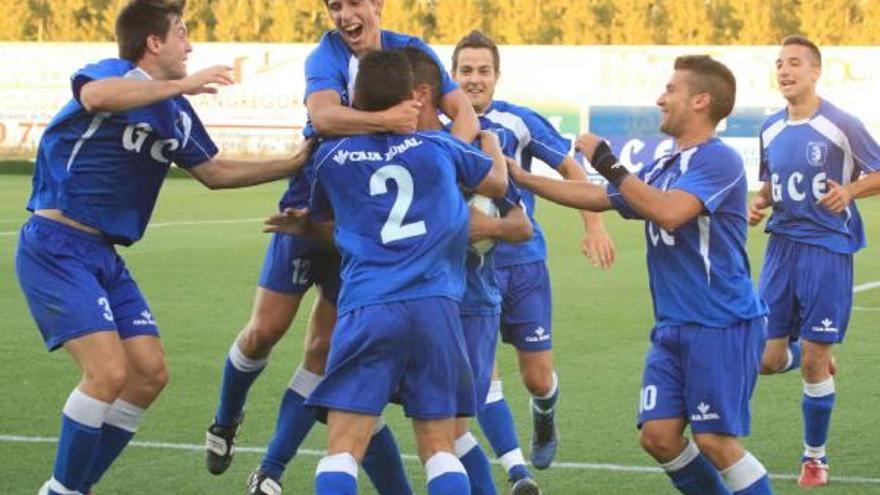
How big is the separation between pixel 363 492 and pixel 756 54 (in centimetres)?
2411

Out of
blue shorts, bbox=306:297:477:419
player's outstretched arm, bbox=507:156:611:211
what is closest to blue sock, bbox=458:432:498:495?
blue shorts, bbox=306:297:477:419

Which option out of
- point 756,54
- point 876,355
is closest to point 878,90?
point 756,54

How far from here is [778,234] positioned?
9.70 meters

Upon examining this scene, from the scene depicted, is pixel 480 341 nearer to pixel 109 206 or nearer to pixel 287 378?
pixel 109 206

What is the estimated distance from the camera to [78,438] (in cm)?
719

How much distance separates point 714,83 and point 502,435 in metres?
1.96

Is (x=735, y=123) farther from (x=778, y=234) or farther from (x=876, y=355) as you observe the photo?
(x=778, y=234)

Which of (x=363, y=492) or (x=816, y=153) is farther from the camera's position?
(x=816, y=153)

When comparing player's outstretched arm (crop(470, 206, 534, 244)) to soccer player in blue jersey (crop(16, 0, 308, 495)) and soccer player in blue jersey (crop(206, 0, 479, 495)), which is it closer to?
soccer player in blue jersey (crop(206, 0, 479, 495))

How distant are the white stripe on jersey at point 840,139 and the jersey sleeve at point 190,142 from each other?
3626 millimetres

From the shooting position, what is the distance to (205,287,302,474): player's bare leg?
26.4ft

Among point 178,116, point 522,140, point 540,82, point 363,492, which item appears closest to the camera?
point 178,116

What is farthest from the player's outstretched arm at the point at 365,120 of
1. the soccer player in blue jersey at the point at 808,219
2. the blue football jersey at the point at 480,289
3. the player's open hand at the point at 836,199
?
Answer: the soccer player in blue jersey at the point at 808,219

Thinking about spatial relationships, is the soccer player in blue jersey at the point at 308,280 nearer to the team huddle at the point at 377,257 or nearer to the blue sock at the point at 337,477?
the team huddle at the point at 377,257
